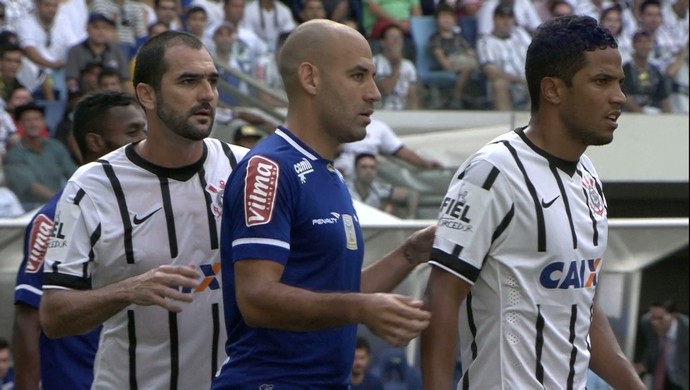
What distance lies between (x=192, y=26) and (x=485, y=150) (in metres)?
9.54

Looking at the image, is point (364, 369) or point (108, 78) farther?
point (108, 78)

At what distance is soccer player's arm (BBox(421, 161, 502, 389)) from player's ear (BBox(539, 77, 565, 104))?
0.33 m

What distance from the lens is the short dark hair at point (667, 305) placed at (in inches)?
354

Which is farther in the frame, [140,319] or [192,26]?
[192,26]

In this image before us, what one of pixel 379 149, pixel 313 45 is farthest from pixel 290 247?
pixel 379 149

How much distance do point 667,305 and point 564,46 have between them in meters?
5.54

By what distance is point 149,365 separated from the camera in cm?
454

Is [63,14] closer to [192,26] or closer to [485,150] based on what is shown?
[192,26]

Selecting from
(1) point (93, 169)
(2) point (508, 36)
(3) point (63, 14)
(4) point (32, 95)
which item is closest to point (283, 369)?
(1) point (93, 169)

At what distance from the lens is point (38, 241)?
533 centimetres

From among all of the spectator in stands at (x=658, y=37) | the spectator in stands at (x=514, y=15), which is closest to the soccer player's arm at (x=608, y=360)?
the spectator in stands at (x=514, y=15)

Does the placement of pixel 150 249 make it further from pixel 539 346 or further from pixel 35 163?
pixel 35 163

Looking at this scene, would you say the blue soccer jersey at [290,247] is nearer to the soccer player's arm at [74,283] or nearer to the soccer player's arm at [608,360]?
the soccer player's arm at [74,283]

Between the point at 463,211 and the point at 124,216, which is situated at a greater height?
the point at 463,211
